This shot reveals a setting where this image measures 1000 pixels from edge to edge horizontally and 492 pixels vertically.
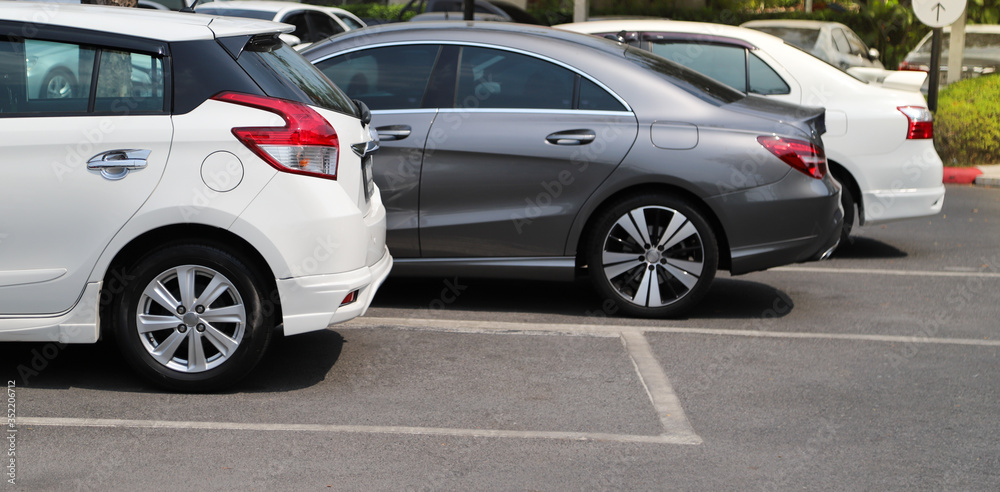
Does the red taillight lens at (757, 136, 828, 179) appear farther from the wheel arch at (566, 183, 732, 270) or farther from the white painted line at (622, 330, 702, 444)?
the white painted line at (622, 330, 702, 444)

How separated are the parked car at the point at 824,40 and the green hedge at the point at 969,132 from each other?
105 inches

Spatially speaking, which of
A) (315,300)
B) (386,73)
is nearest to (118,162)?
(315,300)

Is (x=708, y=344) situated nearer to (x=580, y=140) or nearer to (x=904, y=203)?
(x=580, y=140)

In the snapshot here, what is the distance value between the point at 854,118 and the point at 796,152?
83.7 inches

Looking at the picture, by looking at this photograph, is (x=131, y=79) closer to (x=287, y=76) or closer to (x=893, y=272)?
(x=287, y=76)

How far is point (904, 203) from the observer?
26.8 feet

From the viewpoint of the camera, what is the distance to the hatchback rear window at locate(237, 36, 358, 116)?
15.7ft

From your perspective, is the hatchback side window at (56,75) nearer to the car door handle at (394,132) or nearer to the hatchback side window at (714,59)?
the car door handle at (394,132)

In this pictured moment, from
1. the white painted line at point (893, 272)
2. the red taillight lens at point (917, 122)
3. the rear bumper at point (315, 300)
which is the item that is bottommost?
the white painted line at point (893, 272)

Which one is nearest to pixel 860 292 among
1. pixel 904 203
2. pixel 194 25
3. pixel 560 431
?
pixel 904 203

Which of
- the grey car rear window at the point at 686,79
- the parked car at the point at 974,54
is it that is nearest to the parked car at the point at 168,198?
the grey car rear window at the point at 686,79

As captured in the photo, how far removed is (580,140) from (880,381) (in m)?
2.09

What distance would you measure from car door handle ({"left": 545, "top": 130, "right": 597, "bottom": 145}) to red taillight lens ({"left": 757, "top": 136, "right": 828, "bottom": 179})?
3.13 feet

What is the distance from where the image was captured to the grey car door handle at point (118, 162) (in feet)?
15.1
